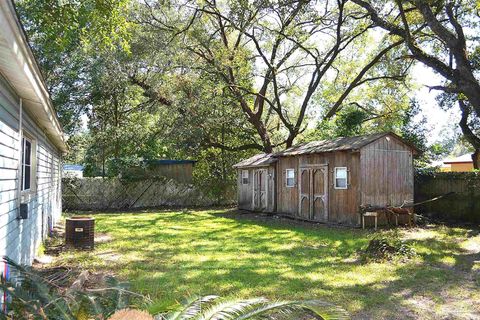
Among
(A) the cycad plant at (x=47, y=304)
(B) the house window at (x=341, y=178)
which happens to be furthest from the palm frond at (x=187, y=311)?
(B) the house window at (x=341, y=178)

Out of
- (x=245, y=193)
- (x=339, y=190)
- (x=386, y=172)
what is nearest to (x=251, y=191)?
(x=245, y=193)

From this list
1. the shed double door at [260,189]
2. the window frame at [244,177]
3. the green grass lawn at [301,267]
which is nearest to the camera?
the green grass lawn at [301,267]

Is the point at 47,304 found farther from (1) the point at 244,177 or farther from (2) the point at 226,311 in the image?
(1) the point at 244,177

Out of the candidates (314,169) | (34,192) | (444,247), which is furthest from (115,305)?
(314,169)

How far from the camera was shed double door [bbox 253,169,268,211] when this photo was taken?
59.9ft

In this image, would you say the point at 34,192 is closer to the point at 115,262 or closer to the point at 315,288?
the point at 115,262

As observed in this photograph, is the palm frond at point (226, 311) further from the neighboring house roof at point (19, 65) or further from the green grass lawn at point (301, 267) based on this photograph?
the neighboring house roof at point (19, 65)

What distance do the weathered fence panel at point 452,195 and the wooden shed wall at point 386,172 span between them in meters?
2.10

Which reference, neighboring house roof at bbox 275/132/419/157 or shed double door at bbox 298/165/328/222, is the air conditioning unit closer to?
neighboring house roof at bbox 275/132/419/157

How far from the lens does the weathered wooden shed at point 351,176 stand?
1328 cm

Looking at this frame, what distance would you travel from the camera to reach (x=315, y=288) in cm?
620

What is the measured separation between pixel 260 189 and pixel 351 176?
5989mm

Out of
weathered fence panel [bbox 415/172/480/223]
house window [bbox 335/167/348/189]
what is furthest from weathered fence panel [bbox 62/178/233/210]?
weathered fence panel [bbox 415/172/480/223]

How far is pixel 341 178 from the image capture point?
13930mm
